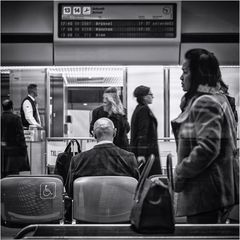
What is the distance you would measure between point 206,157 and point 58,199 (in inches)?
35.7

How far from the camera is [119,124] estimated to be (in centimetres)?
286

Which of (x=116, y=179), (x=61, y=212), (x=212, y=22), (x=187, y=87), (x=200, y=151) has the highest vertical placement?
(x=212, y=22)

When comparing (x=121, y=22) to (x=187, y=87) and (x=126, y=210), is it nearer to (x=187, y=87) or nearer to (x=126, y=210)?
(x=187, y=87)

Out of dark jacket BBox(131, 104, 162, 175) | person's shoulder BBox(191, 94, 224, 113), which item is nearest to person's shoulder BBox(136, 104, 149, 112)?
dark jacket BBox(131, 104, 162, 175)

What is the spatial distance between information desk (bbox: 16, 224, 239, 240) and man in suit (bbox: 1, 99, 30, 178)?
0.33m

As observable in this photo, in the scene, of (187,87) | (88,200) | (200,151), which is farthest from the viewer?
(88,200)

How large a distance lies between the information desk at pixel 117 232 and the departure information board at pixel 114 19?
3.35 feet

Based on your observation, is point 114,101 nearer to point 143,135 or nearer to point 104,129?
point 104,129

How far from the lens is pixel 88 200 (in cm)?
279

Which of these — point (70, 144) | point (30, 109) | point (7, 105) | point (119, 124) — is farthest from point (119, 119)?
point (7, 105)

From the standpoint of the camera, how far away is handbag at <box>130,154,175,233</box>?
2344mm

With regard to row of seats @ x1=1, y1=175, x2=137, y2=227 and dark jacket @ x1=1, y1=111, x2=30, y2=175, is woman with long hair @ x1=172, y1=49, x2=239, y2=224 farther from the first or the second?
dark jacket @ x1=1, y1=111, x2=30, y2=175

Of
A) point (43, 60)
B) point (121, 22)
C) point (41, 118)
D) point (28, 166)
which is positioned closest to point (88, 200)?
point (28, 166)

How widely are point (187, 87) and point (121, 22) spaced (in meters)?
0.56
